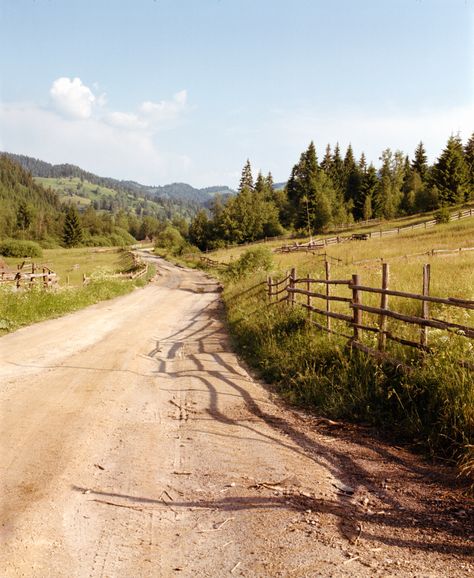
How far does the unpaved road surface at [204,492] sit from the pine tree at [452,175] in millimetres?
66016

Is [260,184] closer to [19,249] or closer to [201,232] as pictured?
[201,232]

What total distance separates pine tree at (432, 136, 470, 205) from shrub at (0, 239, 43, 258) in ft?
237

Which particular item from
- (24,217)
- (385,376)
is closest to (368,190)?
(385,376)

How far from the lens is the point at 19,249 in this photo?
81.5 meters

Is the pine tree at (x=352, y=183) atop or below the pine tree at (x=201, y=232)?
atop

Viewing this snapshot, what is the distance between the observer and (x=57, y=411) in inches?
253

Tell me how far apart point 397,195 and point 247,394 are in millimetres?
76754

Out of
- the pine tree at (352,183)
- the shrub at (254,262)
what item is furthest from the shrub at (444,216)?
the pine tree at (352,183)

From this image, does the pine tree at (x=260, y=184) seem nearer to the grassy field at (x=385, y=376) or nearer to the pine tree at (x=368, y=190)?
the pine tree at (x=368, y=190)

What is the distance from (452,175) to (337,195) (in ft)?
72.7

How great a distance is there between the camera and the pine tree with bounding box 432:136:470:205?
62375 mm

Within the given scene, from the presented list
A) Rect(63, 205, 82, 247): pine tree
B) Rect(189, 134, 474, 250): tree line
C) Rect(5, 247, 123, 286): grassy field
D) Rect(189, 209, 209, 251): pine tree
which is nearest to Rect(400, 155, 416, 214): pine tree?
Rect(189, 134, 474, 250): tree line

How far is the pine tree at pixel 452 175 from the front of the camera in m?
62.4

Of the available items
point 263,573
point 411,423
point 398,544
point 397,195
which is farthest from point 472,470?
point 397,195
